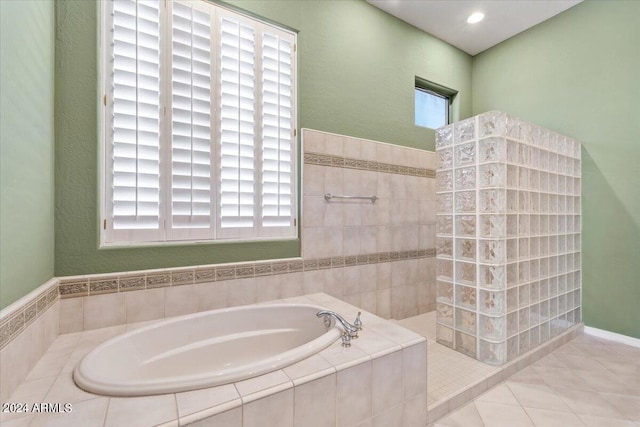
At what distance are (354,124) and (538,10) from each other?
202cm

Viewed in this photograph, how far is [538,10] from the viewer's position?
256 centimetres

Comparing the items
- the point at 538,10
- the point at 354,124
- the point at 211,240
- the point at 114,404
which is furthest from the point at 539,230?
the point at 114,404

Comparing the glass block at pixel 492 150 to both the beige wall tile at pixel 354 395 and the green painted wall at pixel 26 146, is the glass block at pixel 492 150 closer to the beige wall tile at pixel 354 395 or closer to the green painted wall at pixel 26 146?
the beige wall tile at pixel 354 395

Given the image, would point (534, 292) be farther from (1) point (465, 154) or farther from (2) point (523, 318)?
(1) point (465, 154)

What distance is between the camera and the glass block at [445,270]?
2.07 metres

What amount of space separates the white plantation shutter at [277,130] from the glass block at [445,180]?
1.12 metres

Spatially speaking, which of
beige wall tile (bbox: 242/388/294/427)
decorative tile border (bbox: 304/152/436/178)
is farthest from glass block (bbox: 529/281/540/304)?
beige wall tile (bbox: 242/388/294/427)

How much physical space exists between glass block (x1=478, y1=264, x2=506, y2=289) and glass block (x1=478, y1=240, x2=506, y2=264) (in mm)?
39

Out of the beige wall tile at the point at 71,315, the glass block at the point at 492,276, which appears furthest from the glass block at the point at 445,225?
the beige wall tile at the point at 71,315

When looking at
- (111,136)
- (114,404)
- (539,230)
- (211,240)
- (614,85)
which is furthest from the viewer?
(614,85)

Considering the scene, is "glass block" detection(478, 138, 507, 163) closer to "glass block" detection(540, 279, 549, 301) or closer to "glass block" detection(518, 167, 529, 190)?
"glass block" detection(518, 167, 529, 190)

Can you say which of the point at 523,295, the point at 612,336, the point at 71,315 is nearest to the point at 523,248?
the point at 523,295

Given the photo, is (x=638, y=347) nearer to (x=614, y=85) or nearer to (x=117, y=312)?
(x=614, y=85)

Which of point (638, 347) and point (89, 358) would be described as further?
point (638, 347)
